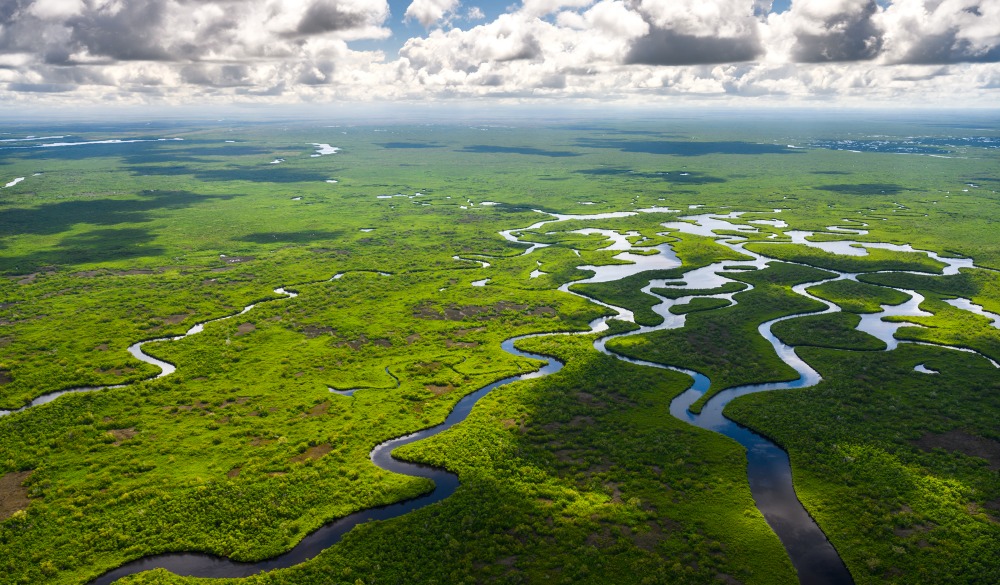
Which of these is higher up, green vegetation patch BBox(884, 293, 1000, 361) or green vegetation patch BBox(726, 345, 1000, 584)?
green vegetation patch BBox(884, 293, 1000, 361)

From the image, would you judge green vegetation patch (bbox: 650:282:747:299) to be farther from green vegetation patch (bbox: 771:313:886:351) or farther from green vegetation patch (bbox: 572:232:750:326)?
green vegetation patch (bbox: 771:313:886:351)

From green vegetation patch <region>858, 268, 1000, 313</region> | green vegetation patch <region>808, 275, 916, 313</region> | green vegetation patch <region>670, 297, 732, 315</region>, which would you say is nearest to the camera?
green vegetation patch <region>670, 297, 732, 315</region>

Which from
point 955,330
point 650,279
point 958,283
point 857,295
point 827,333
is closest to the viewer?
point 827,333

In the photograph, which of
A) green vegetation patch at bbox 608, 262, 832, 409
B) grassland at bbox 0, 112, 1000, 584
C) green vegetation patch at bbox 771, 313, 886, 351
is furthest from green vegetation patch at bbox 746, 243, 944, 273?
green vegetation patch at bbox 771, 313, 886, 351

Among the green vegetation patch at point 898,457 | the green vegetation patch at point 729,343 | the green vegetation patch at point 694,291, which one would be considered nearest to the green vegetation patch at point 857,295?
the green vegetation patch at point 729,343

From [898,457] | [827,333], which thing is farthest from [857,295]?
[898,457]

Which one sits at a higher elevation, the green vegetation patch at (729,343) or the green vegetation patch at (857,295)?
the green vegetation patch at (857,295)

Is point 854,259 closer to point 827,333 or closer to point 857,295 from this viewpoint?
point 857,295

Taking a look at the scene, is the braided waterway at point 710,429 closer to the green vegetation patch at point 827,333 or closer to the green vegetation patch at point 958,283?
the green vegetation patch at point 827,333

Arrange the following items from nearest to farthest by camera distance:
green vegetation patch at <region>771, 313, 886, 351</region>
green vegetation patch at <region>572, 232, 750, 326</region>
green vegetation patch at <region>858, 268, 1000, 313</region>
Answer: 1. green vegetation patch at <region>771, 313, 886, 351</region>
2. green vegetation patch at <region>572, 232, 750, 326</region>
3. green vegetation patch at <region>858, 268, 1000, 313</region>

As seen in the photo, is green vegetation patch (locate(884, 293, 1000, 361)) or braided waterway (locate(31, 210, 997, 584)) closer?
braided waterway (locate(31, 210, 997, 584))

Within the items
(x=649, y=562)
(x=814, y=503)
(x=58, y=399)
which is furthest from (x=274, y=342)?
(x=814, y=503)

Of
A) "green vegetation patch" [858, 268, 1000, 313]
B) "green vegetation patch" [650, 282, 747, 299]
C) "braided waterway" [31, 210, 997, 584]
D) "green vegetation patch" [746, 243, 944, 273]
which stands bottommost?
"braided waterway" [31, 210, 997, 584]
